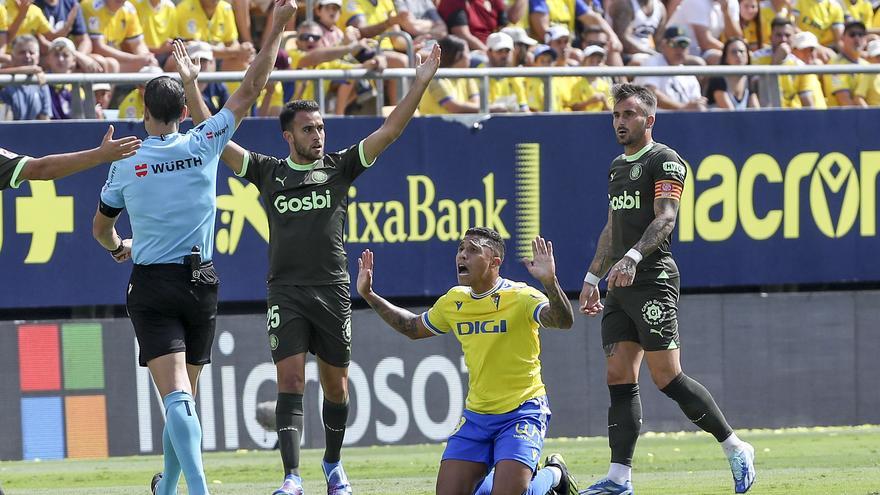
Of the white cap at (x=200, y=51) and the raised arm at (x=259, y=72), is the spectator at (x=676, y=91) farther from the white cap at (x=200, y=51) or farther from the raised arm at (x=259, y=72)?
the raised arm at (x=259, y=72)

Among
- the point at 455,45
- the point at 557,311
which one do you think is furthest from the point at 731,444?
the point at 455,45

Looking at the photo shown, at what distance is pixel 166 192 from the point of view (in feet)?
24.3

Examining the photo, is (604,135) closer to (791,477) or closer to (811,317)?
(811,317)

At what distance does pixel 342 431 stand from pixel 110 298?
415 centimetres

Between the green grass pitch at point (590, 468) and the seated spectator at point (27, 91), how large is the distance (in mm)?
2804

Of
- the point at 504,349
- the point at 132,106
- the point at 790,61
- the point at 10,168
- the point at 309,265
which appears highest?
the point at 790,61

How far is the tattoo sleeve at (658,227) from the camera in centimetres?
823

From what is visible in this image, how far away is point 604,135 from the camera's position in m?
12.9

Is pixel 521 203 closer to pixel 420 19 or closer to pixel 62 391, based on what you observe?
pixel 420 19

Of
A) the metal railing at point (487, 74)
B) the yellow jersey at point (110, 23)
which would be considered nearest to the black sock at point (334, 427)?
the metal railing at point (487, 74)

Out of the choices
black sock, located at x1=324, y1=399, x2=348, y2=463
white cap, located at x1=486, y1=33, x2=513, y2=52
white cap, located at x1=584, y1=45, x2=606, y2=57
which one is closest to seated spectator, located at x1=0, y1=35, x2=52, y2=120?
white cap, located at x1=486, y1=33, x2=513, y2=52

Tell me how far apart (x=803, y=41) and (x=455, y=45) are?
12.3ft

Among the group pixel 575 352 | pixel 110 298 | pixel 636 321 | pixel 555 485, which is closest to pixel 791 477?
pixel 636 321

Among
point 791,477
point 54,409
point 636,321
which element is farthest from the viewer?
point 54,409
